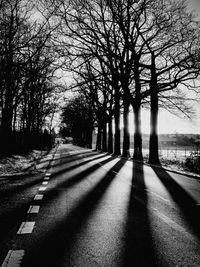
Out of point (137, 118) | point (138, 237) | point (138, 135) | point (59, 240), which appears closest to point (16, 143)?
point (138, 135)

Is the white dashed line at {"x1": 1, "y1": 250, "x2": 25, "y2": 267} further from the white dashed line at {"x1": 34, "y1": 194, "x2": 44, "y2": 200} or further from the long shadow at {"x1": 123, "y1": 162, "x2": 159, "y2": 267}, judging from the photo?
the white dashed line at {"x1": 34, "y1": 194, "x2": 44, "y2": 200}

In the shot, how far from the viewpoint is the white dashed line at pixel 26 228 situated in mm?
4398

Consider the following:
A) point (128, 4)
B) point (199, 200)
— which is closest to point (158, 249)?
point (199, 200)

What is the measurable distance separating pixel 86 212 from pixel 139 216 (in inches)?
47.9

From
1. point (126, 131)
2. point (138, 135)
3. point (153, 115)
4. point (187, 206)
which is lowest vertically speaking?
point (187, 206)

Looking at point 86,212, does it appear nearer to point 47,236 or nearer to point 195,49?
point 47,236

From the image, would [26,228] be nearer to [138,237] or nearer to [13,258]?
[13,258]

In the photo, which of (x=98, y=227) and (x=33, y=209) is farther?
(x=33, y=209)

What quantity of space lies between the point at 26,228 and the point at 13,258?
125cm

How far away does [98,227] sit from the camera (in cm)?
477

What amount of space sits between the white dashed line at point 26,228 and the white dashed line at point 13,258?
787 mm

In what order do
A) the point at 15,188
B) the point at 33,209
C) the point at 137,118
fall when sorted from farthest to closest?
the point at 137,118, the point at 15,188, the point at 33,209

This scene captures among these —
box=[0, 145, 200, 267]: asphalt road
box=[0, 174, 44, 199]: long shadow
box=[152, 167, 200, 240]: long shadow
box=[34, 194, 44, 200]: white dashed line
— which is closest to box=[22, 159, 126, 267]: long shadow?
box=[0, 145, 200, 267]: asphalt road

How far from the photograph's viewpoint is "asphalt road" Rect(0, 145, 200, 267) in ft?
11.4
